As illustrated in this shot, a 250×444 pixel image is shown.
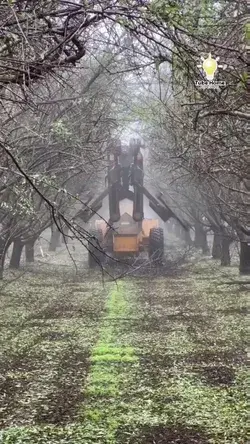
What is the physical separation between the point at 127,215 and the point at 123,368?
17362 millimetres

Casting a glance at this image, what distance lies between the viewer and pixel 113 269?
25.5 m

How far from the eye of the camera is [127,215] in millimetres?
27109

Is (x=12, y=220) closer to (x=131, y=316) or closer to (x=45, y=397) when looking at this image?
(x=131, y=316)

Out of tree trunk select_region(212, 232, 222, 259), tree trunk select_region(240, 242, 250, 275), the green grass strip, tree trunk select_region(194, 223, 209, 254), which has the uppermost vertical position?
tree trunk select_region(194, 223, 209, 254)

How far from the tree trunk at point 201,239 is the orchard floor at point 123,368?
54.5 ft

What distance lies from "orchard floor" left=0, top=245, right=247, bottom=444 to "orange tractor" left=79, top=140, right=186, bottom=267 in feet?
20.2

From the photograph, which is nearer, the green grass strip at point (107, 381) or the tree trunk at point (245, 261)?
the green grass strip at point (107, 381)

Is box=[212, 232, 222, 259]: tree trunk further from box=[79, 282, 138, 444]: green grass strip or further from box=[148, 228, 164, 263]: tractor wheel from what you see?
box=[79, 282, 138, 444]: green grass strip

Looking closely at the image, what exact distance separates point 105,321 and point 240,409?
6933 millimetres

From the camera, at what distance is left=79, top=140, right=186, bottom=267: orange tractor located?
25.3m

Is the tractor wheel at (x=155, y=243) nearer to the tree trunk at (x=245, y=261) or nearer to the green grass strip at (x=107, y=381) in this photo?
the tree trunk at (x=245, y=261)

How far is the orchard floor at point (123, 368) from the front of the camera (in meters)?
7.20

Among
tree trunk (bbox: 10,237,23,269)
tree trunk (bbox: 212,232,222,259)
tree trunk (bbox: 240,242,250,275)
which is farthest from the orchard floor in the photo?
tree trunk (bbox: 212,232,222,259)

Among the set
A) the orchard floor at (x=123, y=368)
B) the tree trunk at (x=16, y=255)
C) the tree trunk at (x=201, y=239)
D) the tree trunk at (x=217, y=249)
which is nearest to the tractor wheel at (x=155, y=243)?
the tree trunk at (x=16, y=255)
